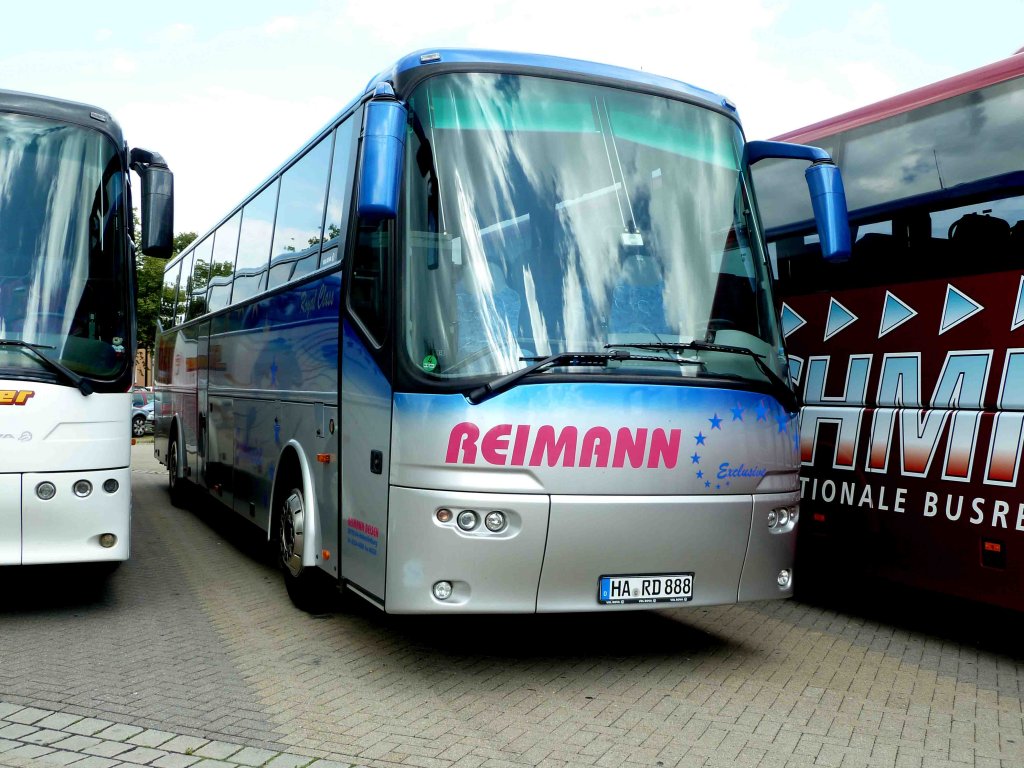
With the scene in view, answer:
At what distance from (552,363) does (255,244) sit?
534 centimetres

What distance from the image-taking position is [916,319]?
7250 mm

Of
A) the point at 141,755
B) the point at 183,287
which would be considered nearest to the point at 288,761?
the point at 141,755

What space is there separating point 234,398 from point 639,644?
4.87 metres

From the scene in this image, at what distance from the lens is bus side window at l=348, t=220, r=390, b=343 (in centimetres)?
606

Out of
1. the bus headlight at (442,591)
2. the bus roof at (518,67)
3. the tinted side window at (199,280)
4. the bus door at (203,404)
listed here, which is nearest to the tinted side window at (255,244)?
the bus door at (203,404)

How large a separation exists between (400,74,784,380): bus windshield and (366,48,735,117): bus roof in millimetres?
75

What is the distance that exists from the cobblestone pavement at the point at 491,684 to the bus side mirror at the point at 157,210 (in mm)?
2635

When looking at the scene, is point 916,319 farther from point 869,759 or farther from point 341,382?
point 341,382

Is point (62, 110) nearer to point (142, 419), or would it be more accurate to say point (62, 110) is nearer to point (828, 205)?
point (828, 205)

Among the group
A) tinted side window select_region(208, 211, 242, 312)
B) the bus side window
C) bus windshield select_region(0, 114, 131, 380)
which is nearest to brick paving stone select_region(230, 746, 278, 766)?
the bus side window

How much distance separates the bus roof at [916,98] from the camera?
6891mm

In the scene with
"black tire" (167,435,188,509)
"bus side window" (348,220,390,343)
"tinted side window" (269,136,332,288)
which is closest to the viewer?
"bus side window" (348,220,390,343)

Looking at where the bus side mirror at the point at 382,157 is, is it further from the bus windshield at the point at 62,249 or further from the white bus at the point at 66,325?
the bus windshield at the point at 62,249

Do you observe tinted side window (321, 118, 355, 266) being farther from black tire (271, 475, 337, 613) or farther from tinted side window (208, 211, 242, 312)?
tinted side window (208, 211, 242, 312)
